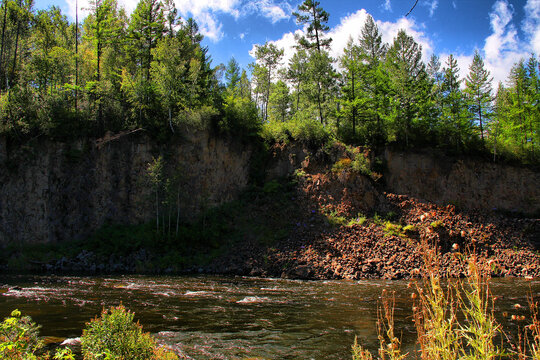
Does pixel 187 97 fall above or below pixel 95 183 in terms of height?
above

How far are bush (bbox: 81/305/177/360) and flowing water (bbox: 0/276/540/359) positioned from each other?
9.09 ft

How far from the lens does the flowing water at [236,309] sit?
8.12 metres

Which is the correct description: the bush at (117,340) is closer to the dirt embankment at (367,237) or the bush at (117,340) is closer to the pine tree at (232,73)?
the dirt embankment at (367,237)

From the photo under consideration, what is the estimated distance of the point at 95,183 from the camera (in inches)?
1056

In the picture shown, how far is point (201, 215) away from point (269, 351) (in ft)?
65.9

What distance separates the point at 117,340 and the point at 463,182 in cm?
2951

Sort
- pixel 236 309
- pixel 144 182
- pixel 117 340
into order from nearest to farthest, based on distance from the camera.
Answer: pixel 117 340 → pixel 236 309 → pixel 144 182

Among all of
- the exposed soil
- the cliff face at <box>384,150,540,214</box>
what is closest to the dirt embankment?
the exposed soil

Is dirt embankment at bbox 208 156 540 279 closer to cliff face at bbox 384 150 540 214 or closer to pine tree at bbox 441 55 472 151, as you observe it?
cliff face at bbox 384 150 540 214

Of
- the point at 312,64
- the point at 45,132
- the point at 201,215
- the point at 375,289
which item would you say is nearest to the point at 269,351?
the point at 375,289

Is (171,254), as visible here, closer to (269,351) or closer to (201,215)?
(201,215)

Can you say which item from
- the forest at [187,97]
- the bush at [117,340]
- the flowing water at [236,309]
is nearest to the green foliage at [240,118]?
the forest at [187,97]

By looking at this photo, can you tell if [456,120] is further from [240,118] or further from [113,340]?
[113,340]

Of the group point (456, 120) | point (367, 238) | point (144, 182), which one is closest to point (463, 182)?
point (456, 120)
